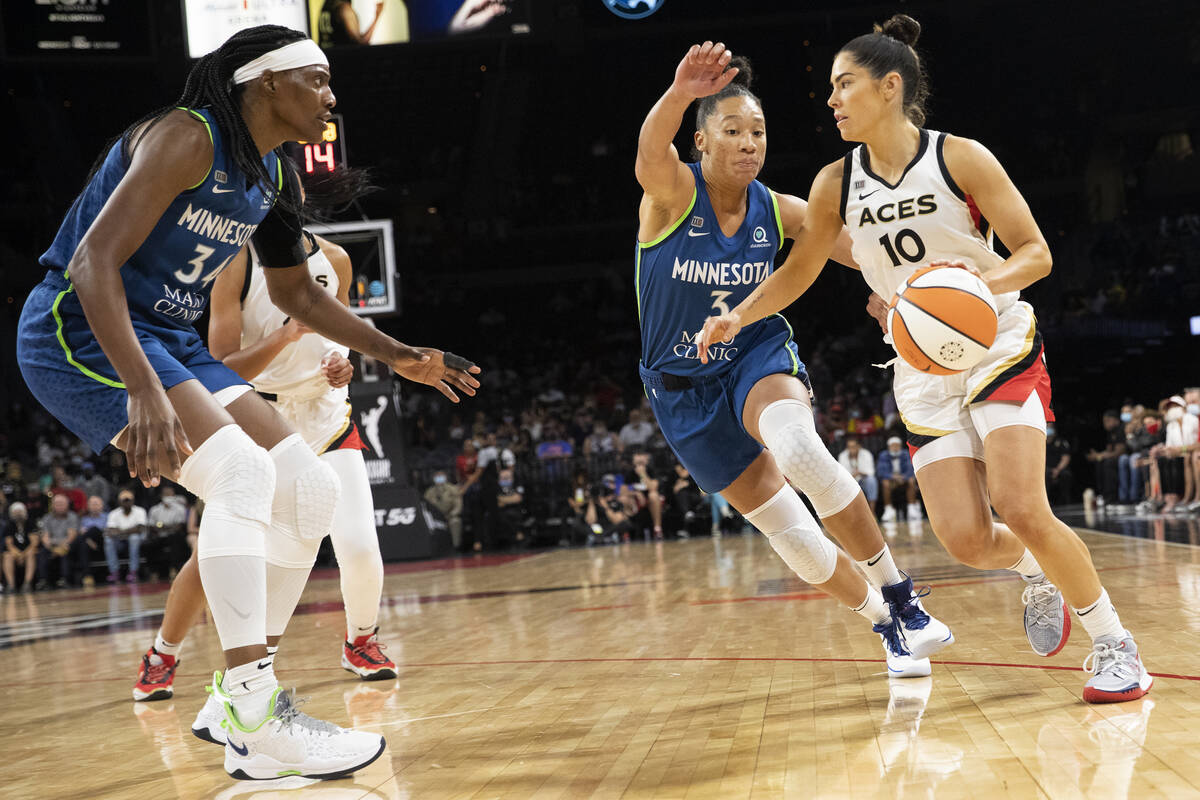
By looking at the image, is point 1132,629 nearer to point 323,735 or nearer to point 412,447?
point 323,735

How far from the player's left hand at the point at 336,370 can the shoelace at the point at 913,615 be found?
228 cm

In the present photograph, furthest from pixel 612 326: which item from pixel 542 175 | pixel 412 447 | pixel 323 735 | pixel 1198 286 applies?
pixel 323 735

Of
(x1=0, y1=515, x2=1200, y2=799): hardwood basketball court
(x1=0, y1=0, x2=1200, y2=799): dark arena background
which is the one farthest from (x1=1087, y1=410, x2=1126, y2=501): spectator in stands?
(x1=0, y1=515, x2=1200, y2=799): hardwood basketball court

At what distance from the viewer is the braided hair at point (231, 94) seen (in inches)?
107

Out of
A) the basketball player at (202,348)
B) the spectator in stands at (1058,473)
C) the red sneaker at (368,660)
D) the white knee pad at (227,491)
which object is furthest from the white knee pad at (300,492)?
the spectator in stands at (1058,473)

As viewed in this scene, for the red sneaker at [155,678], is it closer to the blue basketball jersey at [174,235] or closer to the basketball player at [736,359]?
the blue basketball jersey at [174,235]

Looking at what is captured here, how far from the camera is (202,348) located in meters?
2.96

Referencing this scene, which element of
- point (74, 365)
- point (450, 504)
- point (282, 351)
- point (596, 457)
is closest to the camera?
point (74, 365)

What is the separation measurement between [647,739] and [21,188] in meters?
23.1

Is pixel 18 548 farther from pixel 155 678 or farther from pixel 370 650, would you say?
pixel 370 650

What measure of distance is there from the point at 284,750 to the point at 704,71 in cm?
225

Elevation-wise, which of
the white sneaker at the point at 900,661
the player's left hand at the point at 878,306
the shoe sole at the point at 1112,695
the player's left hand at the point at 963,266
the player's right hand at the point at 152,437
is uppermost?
the player's left hand at the point at 963,266

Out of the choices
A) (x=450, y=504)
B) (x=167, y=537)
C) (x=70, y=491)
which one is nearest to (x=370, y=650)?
(x=450, y=504)

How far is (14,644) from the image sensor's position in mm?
6879
